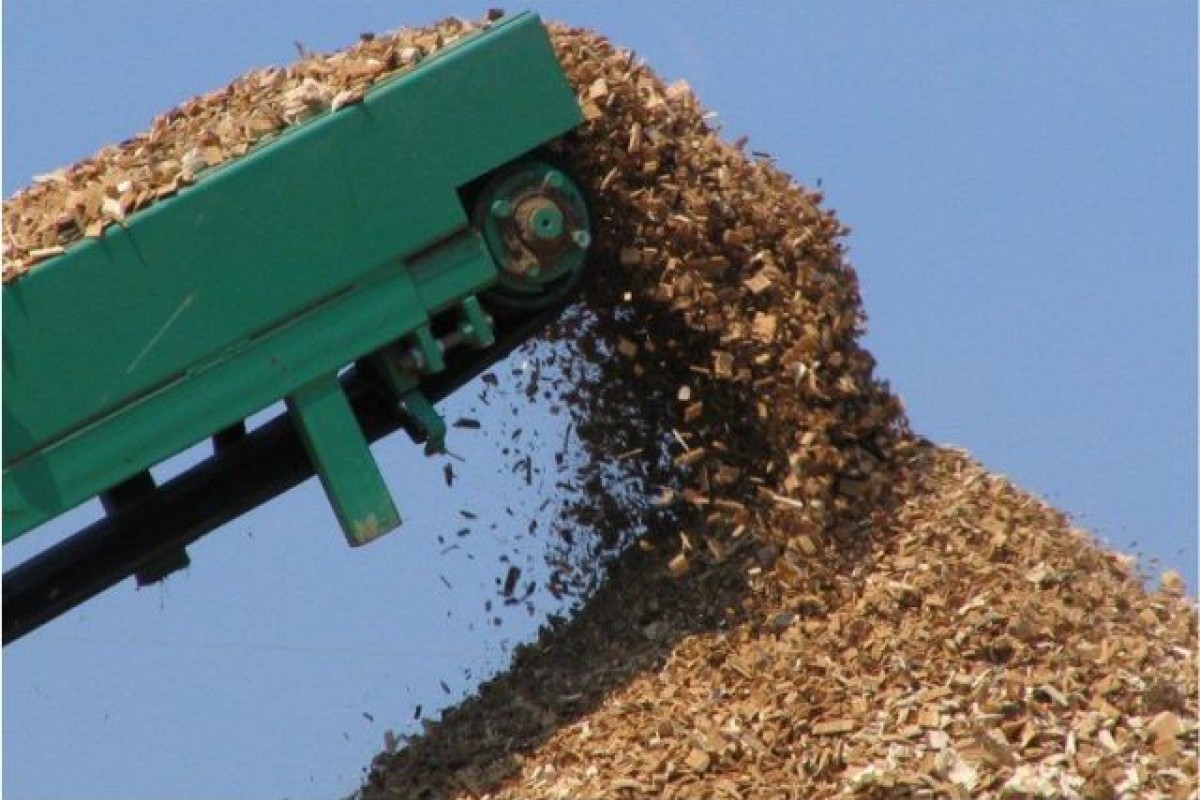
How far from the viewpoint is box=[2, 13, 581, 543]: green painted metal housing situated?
5691mm

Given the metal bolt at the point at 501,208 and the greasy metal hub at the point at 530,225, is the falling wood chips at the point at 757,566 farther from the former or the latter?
the metal bolt at the point at 501,208

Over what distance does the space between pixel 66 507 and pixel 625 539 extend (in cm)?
→ 202

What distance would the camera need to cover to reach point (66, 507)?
5.77 meters

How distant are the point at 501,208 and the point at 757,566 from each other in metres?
1.33

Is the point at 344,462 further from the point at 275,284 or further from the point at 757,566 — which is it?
the point at 757,566

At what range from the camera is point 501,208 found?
237 inches

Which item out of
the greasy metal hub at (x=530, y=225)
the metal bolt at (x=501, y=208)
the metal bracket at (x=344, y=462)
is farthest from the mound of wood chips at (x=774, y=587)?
the metal bracket at (x=344, y=462)

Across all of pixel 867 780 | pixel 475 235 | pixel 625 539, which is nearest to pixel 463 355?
pixel 475 235

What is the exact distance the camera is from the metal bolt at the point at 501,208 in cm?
602

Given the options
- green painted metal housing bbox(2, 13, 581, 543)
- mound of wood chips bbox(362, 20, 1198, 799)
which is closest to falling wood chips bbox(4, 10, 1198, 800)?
mound of wood chips bbox(362, 20, 1198, 799)

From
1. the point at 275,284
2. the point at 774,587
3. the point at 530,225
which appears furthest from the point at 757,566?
the point at 275,284

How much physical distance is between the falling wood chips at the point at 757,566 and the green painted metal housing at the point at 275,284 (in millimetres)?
136

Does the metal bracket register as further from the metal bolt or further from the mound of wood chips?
the mound of wood chips

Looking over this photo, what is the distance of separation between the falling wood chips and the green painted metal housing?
0.14 metres
